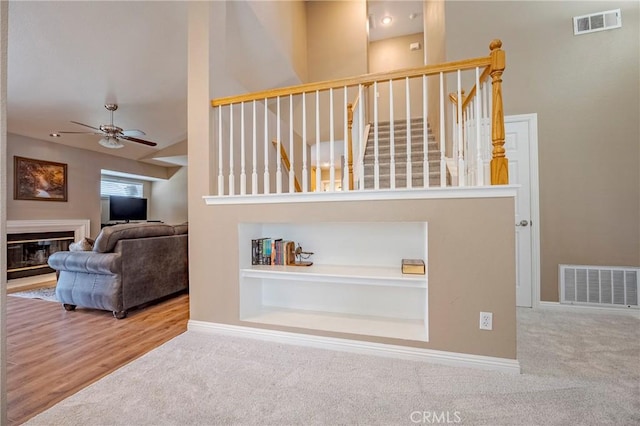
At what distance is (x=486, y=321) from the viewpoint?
181cm

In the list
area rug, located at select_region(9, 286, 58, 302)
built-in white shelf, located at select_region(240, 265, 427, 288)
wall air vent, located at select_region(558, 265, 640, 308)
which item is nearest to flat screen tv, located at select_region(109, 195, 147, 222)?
area rug, located at select_region(9, 286, 58, 302)

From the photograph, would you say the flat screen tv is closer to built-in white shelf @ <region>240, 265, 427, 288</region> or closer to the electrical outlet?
Answer: built-in white shelf @ <region>240, 265, 427, 288</region>

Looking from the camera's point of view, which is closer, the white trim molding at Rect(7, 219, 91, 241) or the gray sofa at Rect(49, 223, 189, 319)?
the gray sofa at Rect(49, 223, 189, 319)

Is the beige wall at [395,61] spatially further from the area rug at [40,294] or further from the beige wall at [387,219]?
the area rug at [40,294]

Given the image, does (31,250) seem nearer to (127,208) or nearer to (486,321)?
(127,208)

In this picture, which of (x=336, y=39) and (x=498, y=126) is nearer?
(x=498, y=126)

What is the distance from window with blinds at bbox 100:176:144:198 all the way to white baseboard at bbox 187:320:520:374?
242 inches

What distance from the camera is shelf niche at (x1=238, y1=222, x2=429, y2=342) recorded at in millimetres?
2182

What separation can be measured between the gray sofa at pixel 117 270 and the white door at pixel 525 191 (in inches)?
157

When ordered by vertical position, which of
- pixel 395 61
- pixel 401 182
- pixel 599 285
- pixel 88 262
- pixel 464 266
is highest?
pixel 395 61

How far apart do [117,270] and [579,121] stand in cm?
491


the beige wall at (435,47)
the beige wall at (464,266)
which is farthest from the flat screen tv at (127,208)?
the beige wall at (435,47)

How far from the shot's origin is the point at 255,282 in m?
2.56

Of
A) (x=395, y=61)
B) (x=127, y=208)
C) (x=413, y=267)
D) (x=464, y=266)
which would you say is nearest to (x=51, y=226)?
(x=127, y=208)
